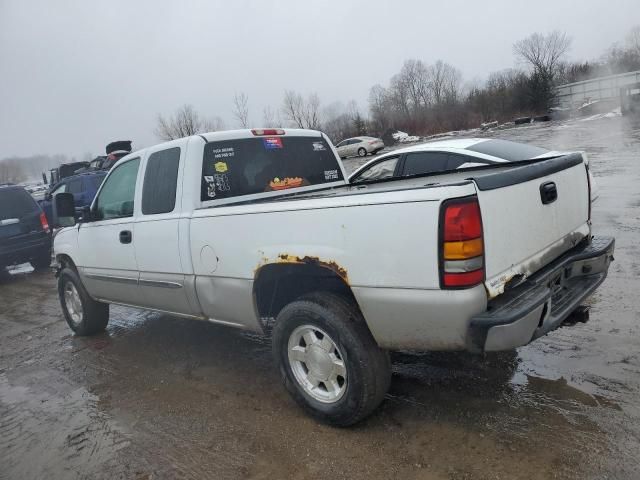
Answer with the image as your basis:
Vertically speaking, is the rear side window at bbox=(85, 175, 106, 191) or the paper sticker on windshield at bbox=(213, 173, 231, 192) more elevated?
the rear side window at bbox=(85, 175, 106, 191)

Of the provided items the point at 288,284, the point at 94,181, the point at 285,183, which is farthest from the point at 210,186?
the point at 94,181

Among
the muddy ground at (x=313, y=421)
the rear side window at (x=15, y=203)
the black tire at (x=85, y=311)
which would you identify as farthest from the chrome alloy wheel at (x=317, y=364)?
the rear side window at (x=15, y=203)

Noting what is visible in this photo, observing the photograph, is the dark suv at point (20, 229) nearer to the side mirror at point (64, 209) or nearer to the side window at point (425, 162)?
the side mirror at point (64, 209)

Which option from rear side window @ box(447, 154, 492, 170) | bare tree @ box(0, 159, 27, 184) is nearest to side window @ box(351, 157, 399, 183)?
rear side window @ box(447, 154, 492, 170)

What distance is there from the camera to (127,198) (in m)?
4.48

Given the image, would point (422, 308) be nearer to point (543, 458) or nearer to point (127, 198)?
point (543, 458)

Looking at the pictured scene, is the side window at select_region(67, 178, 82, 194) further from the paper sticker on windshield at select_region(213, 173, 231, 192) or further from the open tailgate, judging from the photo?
the open tailgate

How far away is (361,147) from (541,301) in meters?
32.2

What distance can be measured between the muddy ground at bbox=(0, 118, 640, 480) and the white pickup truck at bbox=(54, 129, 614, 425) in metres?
0.38

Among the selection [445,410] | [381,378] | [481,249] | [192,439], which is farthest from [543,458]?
[192,439]

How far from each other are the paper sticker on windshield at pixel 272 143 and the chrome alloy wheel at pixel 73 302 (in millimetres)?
3023

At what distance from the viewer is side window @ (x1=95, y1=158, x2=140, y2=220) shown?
4453 millimetres

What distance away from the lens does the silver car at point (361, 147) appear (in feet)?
111

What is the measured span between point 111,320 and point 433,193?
5.20 metres
